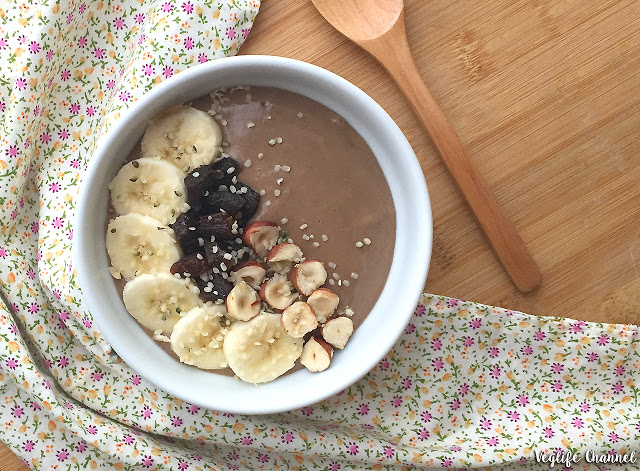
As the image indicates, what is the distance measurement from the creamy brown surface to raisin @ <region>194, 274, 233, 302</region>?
0.63ft

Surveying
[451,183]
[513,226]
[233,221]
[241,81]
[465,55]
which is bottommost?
[513,226]

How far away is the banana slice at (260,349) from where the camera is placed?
170 cm

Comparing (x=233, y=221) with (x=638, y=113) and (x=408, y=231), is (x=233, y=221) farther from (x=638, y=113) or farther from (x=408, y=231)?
(x=638, y=113)

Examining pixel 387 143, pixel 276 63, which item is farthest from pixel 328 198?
pixel 276 63

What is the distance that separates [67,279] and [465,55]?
4.35 ft

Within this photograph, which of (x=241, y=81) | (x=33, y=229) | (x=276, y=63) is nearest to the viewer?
(x=276, y=63)

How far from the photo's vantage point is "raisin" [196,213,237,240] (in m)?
1.63

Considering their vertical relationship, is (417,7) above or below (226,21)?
below

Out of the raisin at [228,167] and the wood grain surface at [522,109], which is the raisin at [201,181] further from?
the wood grain surface at [522,109]

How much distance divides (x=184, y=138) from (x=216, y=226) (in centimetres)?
25

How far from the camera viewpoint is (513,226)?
6.05 feet

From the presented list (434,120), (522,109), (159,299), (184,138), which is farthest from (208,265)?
(522,109)

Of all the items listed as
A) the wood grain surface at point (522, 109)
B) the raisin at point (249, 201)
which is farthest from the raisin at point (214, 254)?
the wood grain surface at point (522, 109)

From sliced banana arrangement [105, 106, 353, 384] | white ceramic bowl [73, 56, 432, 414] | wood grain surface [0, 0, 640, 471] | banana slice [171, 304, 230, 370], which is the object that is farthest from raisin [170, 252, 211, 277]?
wood grain surface [0, 0, 640, 471]
